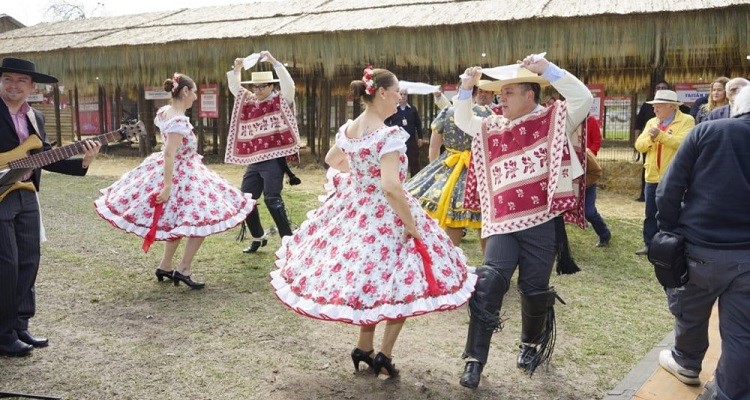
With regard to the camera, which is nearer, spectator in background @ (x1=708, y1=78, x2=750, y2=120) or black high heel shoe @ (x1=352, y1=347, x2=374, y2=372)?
black high heel shoe @ (x1=352, y1=347, x2=374, y2=372)

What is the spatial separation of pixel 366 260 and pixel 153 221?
8.62 feet

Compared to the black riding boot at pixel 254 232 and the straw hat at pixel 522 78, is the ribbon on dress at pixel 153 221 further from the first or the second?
the straw hat at pixel 522 78

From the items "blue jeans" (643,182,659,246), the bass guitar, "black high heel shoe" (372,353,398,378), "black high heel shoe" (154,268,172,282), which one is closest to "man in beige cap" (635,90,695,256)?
"blue jeans" (643,182,659,246)

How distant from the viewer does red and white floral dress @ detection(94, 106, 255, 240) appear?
18.0 ft

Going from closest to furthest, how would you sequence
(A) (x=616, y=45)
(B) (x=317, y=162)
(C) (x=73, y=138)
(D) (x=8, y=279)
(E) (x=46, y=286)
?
(D) (x=8, y=279), (E) (x=46, y=286), (A) (x=616, y=45), (B) (x=317, y=162), (C) (x=73, y=138)

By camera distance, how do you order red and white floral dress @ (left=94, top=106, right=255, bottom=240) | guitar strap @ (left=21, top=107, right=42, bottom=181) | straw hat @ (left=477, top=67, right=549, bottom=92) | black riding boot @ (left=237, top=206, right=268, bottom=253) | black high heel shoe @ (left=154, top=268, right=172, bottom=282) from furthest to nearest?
black riding boot @ (left=237, top=206, right=268, bottom=253) < black high heel shoe @ (left=154, top=268, right=172, bottom=282) < red and white floral dress @ (left=94, top=106, right=255, bottom=240) < guitar strap @ (left=21, top=107, right=42, bottom=181) < straw hat @ (left=477, top=67, right=549, bottom=92)

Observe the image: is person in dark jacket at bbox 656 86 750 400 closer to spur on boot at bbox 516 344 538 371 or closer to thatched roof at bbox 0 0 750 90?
spur on boot at bbox 516 344 538 371

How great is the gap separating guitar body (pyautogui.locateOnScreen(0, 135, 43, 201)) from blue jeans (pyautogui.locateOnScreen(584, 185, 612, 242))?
5479 mm

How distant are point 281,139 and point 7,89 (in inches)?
122

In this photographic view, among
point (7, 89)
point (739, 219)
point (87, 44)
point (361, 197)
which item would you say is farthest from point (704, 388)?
point (87, 44)

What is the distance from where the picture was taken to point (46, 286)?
5.73 meters

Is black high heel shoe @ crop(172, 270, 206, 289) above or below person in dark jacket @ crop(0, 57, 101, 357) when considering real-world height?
below

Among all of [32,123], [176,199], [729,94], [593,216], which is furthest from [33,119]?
[593,216]

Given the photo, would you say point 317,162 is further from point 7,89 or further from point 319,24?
point 7,89
